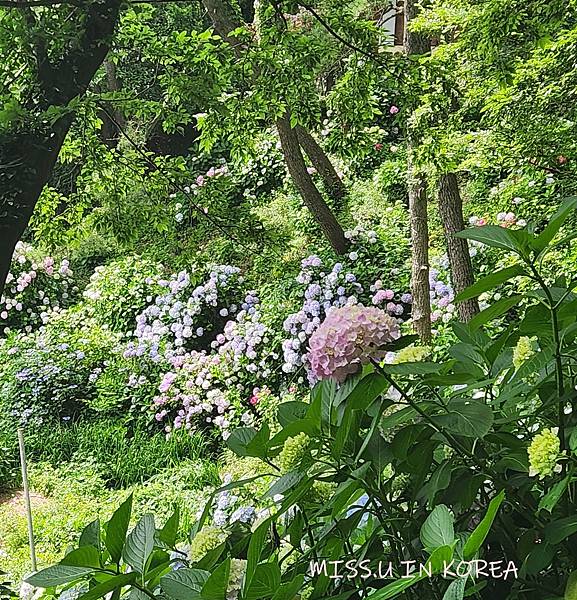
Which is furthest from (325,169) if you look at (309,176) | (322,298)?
(322,298)

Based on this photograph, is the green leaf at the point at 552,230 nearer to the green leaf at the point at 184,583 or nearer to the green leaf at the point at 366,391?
the green leaf at the point at 366,391

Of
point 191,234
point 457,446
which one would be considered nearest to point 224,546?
point 457,446

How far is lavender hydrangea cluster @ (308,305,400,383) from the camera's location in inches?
20.3

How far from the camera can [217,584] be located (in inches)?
15.0

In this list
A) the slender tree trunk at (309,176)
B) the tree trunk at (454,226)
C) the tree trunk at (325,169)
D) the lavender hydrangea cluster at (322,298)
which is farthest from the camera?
the tree trunk at (325,169)

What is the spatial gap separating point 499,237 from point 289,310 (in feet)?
12.8

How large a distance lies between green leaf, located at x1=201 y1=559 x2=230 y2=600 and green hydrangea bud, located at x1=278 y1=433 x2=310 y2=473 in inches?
5.4

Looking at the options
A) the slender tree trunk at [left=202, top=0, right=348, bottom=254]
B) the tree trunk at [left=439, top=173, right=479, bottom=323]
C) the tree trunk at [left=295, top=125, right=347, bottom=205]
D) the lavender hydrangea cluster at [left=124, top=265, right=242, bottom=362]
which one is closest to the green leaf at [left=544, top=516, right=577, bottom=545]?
the tree trunk at [left=439, top=173, right=479, bottom=323]

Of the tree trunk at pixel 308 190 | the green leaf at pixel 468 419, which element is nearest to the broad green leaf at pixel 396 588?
the green leaf at pixel 468 419

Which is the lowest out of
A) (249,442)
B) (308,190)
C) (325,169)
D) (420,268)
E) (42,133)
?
(249,442)

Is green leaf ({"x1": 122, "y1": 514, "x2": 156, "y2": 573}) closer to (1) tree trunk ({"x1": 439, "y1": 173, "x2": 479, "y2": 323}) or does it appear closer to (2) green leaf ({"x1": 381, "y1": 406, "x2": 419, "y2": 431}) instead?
(2) green leaf ({"x1": 381, "y1": 406, "x2": 419, "y2": 431})

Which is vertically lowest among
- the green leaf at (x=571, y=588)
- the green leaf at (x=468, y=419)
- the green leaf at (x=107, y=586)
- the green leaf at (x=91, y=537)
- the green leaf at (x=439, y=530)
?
the green leaf at (x=571, y=588)

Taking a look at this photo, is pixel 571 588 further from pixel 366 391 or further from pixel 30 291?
pixel 30 291

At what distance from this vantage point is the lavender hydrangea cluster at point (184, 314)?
4.61 m
